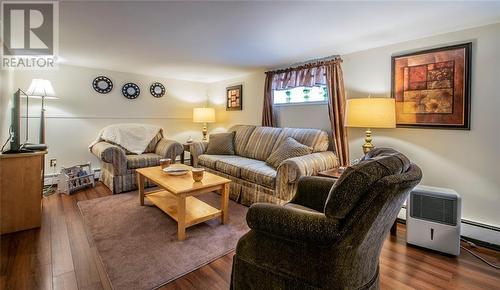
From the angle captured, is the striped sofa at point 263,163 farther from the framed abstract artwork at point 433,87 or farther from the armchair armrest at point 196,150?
the framed abstract artwork at point 433,87

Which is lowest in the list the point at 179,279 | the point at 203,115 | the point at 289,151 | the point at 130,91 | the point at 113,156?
the point at 179,279

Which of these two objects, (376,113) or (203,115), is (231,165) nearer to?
(376,113)

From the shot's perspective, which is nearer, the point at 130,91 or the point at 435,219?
the point at 435,219

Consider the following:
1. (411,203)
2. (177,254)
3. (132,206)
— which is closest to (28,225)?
→ (132,206)

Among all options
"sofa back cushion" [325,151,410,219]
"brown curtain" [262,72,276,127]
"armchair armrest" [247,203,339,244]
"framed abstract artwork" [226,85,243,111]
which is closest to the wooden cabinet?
"armchair armrest" [247,203,339,244]

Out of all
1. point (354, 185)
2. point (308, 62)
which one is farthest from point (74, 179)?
point (354, 185)

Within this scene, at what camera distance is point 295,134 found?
331 centimetres

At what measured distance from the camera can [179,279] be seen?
1.63 meters

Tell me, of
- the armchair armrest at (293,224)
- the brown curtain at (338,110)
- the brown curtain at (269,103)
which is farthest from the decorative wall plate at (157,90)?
the armchair armrest at (293,224)

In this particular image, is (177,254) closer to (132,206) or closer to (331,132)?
(132,206)

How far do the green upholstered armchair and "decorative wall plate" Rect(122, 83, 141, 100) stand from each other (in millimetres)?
4071

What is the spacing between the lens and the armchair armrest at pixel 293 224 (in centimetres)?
101

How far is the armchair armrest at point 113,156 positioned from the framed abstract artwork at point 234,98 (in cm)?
218

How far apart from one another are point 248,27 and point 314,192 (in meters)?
1.58
